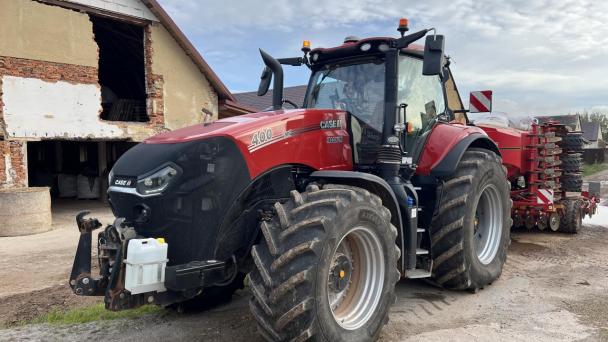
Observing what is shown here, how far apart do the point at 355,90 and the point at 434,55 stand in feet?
3.25

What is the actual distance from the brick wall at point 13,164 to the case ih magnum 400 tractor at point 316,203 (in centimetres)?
773

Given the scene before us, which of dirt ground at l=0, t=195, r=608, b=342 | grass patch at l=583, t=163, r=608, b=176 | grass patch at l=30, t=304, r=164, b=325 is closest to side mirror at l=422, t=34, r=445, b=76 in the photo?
dirt ground at l=0, t=195, r=608, b=342

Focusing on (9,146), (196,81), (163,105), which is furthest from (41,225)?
(196,81)

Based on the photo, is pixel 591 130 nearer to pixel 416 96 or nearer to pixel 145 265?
pixel 416 96

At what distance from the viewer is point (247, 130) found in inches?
143

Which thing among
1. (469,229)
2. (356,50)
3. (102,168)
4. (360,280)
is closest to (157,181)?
(360,280)

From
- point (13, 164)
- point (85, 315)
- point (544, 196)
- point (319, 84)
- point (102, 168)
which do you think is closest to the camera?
point (85, 315)

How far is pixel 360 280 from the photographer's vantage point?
386cm

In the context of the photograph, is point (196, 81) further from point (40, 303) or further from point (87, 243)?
point (87, 243)

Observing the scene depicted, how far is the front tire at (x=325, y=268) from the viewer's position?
3135mm

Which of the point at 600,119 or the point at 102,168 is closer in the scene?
the point at 102,168

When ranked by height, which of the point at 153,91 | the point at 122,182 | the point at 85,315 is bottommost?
the point at 85,315

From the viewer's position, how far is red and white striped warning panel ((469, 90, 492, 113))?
770 cm

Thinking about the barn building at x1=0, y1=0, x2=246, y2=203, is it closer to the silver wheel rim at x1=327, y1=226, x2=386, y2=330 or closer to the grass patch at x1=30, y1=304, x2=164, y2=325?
the grass patch at x1=30, y1=304, x2=164, y2=325
